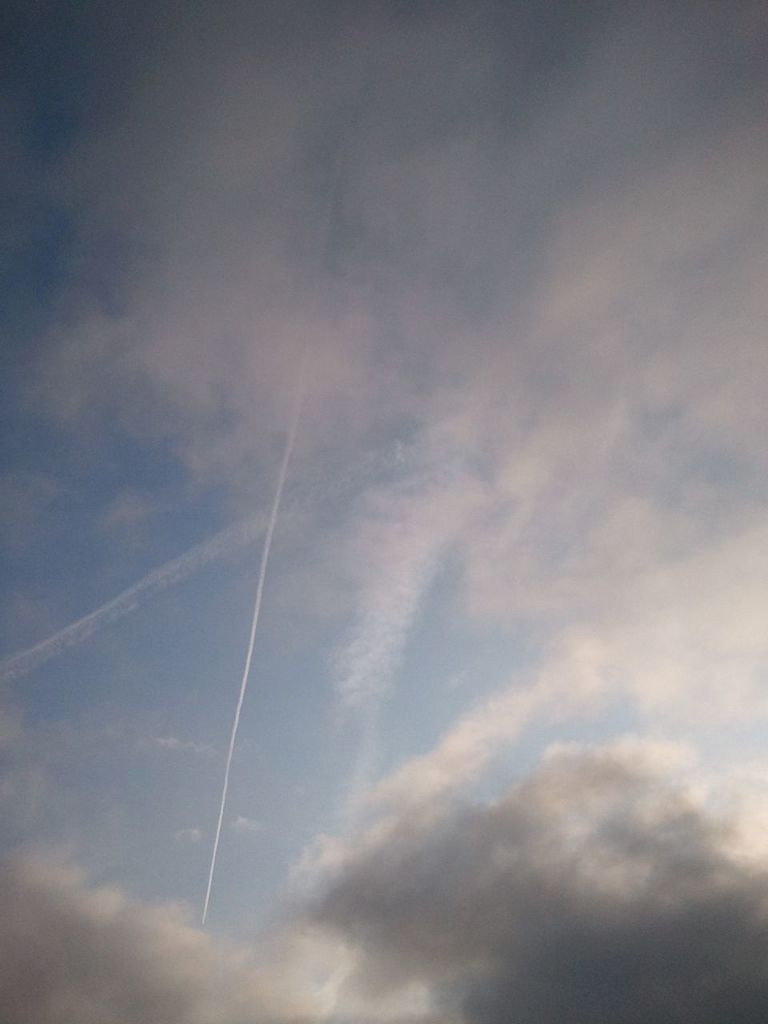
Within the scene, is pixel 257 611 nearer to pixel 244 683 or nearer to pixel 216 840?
pixel 244 683

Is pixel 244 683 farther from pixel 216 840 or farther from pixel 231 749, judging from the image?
pixel 216 840

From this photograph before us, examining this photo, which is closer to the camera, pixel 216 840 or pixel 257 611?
pixel 257 611

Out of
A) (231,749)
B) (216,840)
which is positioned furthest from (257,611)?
(216,840)

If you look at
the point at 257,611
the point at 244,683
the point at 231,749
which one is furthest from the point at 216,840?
the point at 257,611

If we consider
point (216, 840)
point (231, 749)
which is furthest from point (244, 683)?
point (216, 840)

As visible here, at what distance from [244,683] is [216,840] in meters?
29.5

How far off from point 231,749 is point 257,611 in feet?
84.8

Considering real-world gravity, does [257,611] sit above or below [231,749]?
above

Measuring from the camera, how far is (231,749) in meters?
91.8

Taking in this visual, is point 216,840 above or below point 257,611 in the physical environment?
below

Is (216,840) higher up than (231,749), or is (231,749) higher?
(231,749)

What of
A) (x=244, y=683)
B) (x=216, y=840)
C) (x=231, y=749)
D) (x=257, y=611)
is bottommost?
(x=216, y=840)

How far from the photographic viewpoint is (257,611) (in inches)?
3497

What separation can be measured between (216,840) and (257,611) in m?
44.4
